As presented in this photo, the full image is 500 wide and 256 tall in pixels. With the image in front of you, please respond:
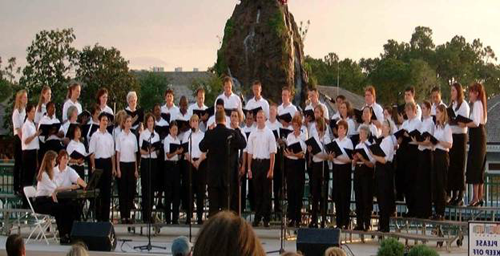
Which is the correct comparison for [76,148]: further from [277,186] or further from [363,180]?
[363,180]

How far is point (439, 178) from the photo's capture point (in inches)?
606

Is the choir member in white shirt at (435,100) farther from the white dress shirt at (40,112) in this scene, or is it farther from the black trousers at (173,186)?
the white dress shirt at (40,112)

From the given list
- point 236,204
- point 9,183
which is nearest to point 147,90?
point 9,183

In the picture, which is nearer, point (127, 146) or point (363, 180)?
point (363, 180)

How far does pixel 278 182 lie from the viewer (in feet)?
55.1

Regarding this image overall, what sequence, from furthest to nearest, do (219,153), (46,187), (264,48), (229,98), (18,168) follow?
(264,48)
(18,168)
(229,98)
(46,187)
(219,153)

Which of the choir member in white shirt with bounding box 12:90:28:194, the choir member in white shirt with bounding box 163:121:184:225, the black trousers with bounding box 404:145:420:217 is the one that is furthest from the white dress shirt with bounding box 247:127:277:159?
the choir member in white shirt with bounding box 12:90:28:194

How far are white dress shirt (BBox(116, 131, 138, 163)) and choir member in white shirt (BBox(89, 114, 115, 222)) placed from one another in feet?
0.40

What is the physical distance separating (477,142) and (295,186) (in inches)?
117

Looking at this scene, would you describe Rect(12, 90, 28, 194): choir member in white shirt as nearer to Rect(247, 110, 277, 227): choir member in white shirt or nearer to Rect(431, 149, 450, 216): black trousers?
Rect(247, 110, 277, 227): choir member in white shirt

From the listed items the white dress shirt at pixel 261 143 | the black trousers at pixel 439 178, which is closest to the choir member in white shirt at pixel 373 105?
the black trousers at pixel 439 178

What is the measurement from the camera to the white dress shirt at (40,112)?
17.2 meters

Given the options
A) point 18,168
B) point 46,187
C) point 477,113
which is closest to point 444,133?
point 477,113

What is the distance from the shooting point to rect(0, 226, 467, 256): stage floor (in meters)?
14.2
